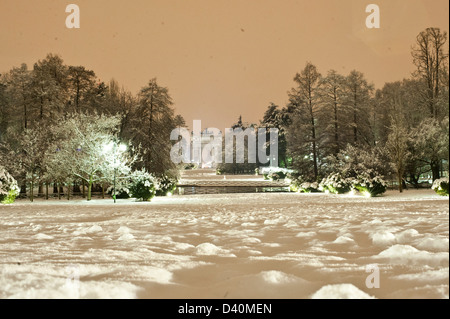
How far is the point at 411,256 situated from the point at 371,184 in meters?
18.4

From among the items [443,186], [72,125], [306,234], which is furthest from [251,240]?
[72,125]

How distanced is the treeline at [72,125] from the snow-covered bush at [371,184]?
45.0ft

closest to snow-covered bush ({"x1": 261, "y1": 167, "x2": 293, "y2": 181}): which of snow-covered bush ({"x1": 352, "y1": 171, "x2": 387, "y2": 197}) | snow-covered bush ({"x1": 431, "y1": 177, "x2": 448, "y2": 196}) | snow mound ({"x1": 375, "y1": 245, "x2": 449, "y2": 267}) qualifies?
snow-covered bush ({"x1": 352, "y1": 171, "x2": 387, "y2": 197})

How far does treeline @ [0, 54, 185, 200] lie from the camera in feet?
76.5

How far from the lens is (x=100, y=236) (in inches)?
231

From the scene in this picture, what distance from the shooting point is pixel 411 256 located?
3236 millimetres

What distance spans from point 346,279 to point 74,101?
36.3 metres

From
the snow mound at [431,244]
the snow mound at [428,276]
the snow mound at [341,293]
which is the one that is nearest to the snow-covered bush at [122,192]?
the snow mound at [431,244]

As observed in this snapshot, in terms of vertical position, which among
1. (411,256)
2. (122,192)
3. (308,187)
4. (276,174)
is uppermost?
(411,256)

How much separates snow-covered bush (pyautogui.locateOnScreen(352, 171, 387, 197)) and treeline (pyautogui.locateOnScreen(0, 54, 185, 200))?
1372 cm

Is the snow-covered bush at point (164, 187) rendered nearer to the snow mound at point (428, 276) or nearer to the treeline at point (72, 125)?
the treeline at point (72, 125)

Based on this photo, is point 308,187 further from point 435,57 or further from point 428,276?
point 428,276

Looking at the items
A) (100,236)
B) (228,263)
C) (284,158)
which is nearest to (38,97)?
(100,236)

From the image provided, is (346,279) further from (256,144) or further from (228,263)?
(256,144)
